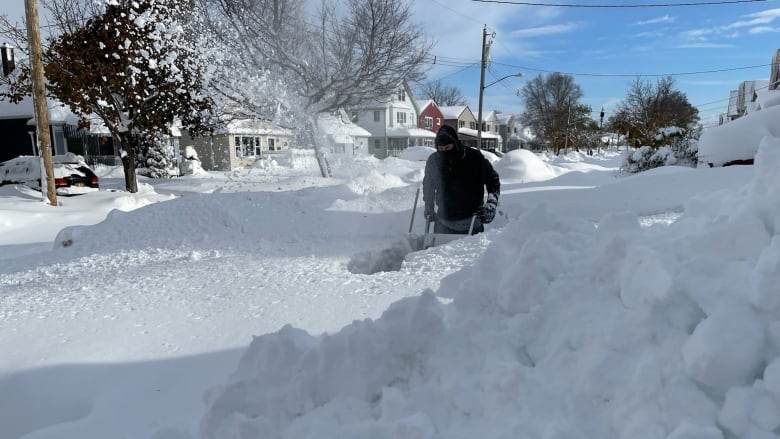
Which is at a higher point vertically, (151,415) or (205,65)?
(205,65)

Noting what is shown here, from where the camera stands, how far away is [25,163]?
15742mm

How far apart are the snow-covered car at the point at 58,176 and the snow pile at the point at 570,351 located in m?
15.7

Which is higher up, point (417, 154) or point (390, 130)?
point (390, 130)

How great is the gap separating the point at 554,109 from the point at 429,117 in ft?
68.4

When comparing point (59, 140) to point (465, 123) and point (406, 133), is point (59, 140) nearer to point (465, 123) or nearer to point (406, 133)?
point (406, 133)

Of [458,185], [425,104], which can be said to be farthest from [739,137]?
[425,104]

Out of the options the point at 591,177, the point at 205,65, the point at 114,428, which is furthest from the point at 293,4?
the point at 114,428

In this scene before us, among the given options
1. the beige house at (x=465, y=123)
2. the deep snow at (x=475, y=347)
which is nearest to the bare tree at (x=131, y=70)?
the deep snow at (x=475, y=347)

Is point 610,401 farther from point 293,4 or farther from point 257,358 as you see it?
point 293,4

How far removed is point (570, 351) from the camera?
6.82 feet

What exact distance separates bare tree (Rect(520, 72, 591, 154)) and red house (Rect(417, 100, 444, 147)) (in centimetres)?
1341

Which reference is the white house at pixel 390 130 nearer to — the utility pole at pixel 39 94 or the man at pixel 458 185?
the utility pole at pixel 39 94

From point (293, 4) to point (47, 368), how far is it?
16.3 meters

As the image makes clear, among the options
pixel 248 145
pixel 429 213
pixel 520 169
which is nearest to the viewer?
pixel 429 213
